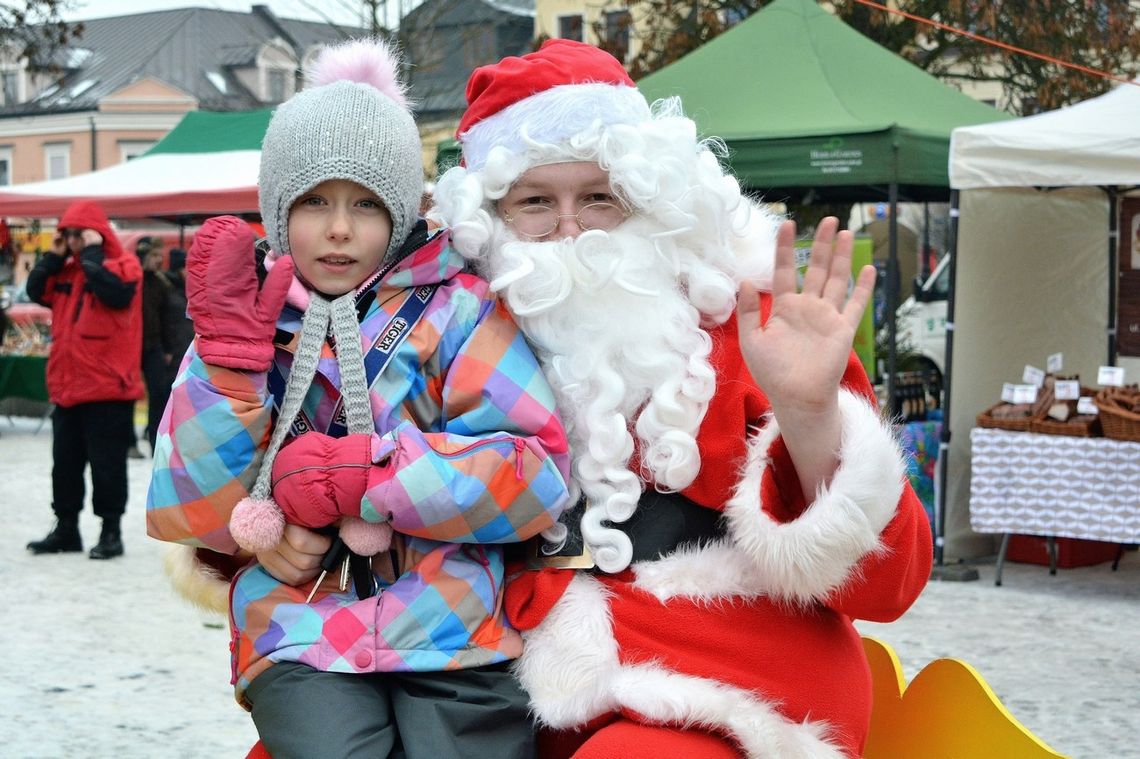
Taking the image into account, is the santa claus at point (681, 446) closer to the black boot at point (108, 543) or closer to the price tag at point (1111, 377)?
the price tag at point (1111, 377)

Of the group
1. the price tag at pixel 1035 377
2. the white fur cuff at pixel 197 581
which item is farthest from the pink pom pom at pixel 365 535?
the price tag at pixel 1035 377

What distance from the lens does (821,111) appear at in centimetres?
838

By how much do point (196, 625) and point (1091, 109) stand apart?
5.28 metres

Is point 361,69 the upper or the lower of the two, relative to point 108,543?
upper

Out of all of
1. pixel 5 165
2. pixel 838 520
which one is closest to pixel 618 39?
pixel 838 520

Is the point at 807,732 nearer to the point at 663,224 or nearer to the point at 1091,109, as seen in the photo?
the point at 663,224

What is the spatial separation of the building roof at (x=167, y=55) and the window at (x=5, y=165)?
1.54 m

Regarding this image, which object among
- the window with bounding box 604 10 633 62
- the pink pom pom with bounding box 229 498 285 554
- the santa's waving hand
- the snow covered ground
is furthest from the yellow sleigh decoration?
the window with bounding box 604 10 633 62

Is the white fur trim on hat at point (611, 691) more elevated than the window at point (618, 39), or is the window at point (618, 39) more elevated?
the window at point (618, 39)

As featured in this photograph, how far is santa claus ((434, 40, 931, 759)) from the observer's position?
198cm

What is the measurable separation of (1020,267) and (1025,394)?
134 centimetres

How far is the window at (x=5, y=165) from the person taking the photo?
51.4m

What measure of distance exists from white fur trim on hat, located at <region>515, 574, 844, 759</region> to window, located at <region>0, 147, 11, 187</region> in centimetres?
5435

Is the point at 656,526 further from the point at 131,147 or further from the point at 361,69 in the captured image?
the point at 131,147
